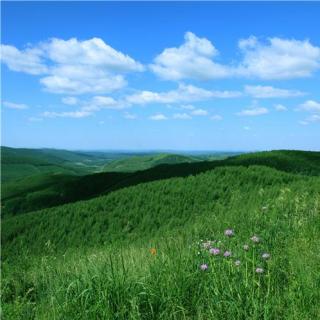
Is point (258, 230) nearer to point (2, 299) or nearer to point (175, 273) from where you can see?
point (175, 273)

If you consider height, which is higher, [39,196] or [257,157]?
[257,157]

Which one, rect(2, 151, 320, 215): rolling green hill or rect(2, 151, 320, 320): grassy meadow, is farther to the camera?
rect(2, 151, 320, 215): rolling green hill

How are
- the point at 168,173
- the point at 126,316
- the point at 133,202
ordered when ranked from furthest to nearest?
the point at 168,173 → the point at 133,202 → the point at 126,316

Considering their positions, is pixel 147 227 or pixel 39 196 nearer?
pixel 147 227

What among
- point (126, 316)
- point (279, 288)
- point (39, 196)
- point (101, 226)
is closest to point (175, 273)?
point (126, 316)

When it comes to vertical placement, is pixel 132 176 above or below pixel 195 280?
below

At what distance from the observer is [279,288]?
202 inches

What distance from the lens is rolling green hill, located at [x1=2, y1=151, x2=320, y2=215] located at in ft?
97.0

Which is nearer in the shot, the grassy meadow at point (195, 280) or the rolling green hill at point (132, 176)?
the grassy meadow at point (195, 280)

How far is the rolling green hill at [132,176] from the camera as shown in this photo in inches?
1164

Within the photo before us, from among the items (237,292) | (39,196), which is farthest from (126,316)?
(39,196)

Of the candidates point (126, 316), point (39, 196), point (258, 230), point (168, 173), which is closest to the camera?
point (126, 316)

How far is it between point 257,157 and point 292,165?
2.46m

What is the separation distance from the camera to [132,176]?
3550cm
